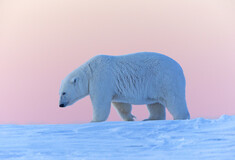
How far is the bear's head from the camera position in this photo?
655 centimetres

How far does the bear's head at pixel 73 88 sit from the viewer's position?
6547 millimetres

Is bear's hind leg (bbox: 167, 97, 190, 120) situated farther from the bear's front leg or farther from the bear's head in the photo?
the bear's head

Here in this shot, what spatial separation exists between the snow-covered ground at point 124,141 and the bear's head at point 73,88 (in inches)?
105

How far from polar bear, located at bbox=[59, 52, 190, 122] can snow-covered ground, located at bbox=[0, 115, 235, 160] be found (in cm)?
267

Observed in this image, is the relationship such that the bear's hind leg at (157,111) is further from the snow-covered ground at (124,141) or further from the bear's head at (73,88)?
the snow-covered ground at (124,141)

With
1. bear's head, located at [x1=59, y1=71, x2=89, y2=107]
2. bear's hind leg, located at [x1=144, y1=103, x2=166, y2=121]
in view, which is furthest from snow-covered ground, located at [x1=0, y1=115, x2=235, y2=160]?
bear's hind leg, located at [x1=144, y1=103, x2=166, y2=121]

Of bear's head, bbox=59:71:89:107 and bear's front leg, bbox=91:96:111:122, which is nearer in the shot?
bear's front leg, bbox=91:96:111:122

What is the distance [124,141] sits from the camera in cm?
320

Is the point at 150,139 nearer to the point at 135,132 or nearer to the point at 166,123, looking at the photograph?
the point at 135,132

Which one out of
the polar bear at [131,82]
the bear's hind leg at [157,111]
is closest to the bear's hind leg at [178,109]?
the polar bear at [131,82]

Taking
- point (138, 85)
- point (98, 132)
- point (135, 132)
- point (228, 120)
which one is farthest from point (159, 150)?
point (138, 85)

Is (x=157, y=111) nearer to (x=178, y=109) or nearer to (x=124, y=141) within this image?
(x=178, y=109)

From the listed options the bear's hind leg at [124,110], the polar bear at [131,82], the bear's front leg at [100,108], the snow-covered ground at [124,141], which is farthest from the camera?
the bear's hind leg at [124,110]

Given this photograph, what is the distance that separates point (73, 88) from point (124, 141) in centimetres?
353
